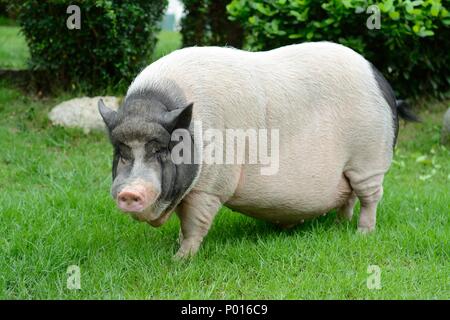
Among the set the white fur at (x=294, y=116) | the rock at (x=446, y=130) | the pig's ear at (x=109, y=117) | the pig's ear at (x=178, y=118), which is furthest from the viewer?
the rock at (x=446, y=130)

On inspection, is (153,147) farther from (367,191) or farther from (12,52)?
(12,52)

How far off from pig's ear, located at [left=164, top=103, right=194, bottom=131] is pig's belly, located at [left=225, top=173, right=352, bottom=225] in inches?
25.7

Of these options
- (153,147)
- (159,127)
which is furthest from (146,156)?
(159,127)

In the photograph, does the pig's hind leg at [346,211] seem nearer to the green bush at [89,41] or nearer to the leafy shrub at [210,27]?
the green bush at [89,41]

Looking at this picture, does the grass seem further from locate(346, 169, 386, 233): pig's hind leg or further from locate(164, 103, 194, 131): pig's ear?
locate(164, 103, 194, 131): pig's ear

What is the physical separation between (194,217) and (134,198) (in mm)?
649

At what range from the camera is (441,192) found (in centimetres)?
582

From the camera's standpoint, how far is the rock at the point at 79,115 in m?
7.64

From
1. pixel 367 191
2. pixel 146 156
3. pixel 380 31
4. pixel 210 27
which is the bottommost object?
pixel 210 27

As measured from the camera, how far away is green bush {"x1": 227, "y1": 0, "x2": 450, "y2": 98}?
294 inches

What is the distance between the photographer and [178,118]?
3.75 metres

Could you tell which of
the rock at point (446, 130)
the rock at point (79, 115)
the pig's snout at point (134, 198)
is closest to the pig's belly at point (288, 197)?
the pig's snout at point (134, 198)

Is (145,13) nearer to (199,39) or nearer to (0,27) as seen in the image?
(199,39)

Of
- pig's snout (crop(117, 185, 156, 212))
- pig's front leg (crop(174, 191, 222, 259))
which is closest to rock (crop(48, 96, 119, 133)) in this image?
pig's front leg (crop(174, 191, 222, 259))
